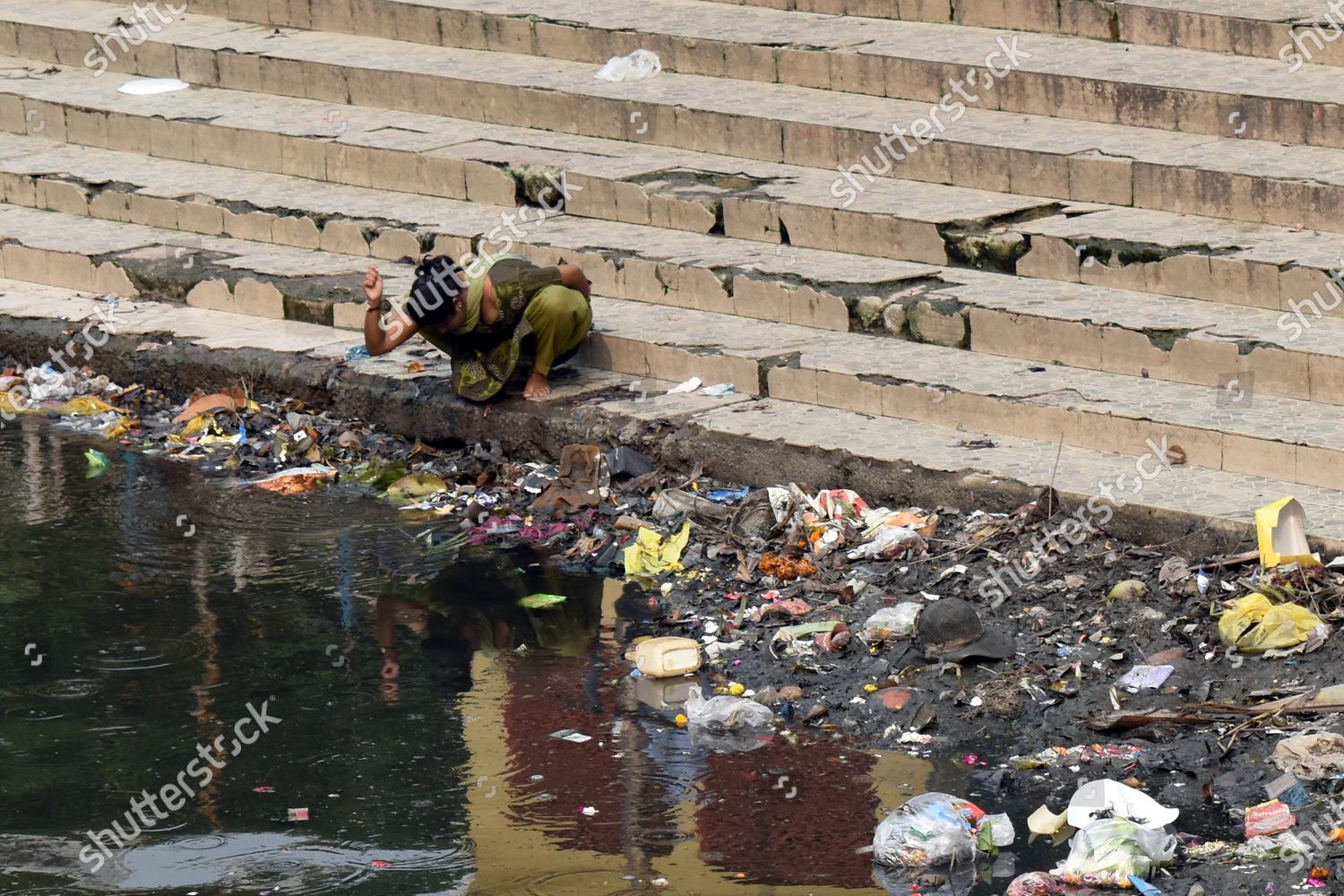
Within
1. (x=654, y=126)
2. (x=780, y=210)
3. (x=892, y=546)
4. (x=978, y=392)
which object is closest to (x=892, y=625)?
(x=892, y=546)

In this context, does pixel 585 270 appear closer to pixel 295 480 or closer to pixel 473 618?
pixel 295 480

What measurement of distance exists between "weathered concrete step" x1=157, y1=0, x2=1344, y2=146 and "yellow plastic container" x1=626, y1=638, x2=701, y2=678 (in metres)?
Answer: 4.01

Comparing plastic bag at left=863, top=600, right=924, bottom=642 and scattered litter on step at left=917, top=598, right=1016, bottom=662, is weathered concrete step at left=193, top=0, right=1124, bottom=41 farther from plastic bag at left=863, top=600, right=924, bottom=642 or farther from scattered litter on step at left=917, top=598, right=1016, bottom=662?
scattered litter on step at left=917, top=598, right=1016, bottom=662

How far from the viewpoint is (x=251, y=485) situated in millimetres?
8211

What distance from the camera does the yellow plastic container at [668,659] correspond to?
20.2 feet

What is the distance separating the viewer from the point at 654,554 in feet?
23.3

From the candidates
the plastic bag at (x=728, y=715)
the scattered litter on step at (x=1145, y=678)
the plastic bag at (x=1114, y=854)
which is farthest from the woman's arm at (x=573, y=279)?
the plastic bag at (x=1114, y=854)

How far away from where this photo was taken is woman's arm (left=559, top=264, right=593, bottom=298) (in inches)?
324

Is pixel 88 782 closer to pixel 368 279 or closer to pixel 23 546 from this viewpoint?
pixel 23 546

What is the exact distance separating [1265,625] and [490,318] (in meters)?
3.39

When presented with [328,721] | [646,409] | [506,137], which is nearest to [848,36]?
[506,137]

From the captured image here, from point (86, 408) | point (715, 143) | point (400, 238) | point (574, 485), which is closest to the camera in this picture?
point (574, 485)

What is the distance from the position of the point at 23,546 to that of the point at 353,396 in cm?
167

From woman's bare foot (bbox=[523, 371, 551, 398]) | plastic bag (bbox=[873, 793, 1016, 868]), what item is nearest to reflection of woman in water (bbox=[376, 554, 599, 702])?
woman's bare foot (bbox=[523, 371, 551, 398])
